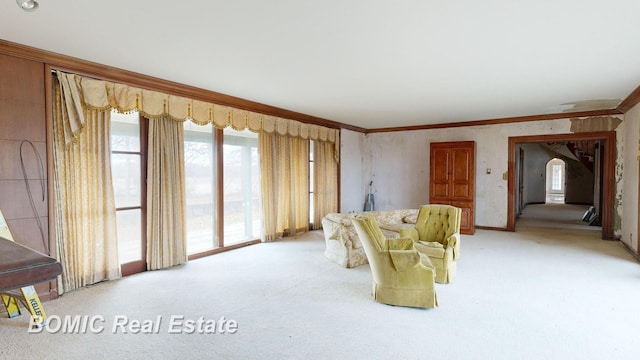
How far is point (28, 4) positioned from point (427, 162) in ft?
26.1

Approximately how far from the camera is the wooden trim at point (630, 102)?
504 cm

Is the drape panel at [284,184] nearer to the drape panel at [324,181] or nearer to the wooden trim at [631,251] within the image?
the drape panel at [324,181]

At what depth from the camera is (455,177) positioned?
7.54 metres

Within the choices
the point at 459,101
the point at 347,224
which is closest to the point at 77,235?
the point at 347,224

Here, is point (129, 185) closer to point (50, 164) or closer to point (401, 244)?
point (50, 164)

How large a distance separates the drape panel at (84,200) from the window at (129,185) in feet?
0.63

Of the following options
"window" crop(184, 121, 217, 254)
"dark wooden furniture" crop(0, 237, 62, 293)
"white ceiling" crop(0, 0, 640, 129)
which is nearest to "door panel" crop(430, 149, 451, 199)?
"white ceiling" crop(0, 0, 640, 129)

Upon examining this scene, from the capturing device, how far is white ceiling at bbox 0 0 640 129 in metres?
2.53

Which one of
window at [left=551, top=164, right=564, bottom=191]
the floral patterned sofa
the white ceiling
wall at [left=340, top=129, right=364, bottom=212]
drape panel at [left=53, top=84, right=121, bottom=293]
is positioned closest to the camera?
the white ceiling

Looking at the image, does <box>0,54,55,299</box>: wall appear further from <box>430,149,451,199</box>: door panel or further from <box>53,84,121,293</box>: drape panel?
<box>430,149,451,199</box>: door panel

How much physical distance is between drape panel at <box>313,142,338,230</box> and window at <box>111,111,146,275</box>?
388cm

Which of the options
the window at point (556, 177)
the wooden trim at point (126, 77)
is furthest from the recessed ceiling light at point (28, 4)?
the window at point (556, 177)

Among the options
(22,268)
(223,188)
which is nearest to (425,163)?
(223,188)

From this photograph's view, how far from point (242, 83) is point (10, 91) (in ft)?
8.17
